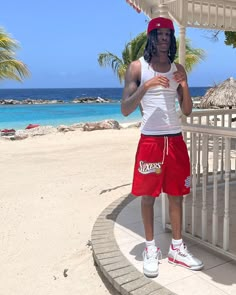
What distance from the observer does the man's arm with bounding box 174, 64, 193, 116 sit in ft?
8.14

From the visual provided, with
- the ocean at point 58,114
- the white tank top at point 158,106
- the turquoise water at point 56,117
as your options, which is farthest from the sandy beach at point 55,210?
the turquoise water at point 56,117

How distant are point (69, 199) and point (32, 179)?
1.58m

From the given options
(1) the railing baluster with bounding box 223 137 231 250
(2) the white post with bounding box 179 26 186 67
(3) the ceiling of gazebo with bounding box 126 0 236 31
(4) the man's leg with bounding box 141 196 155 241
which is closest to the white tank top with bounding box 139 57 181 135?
(1) the railing baluster with bounding box 223 137 231 250

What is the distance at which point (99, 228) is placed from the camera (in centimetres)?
362

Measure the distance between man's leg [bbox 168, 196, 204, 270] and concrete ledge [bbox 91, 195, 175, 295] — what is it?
0.33 meters

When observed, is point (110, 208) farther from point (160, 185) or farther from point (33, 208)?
point (160, 185)

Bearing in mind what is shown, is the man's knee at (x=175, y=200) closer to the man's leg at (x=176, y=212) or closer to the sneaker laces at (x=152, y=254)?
the man's leg at (x=176, y=212)

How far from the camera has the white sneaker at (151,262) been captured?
2.62 m

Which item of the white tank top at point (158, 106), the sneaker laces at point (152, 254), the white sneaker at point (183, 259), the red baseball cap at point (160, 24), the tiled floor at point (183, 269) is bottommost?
the tiled floor at point (183, 269)

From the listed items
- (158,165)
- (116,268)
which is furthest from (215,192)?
(116,268)

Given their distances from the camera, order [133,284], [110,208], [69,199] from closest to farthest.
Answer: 1. [133,284]
2. [110,208]
3. [69,199]

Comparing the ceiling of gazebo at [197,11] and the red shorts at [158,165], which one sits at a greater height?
the ceiling of gazebo at [197,11]

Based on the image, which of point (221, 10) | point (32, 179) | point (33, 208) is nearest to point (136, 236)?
point (33, 208)

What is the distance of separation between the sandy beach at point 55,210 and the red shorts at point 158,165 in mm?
905
